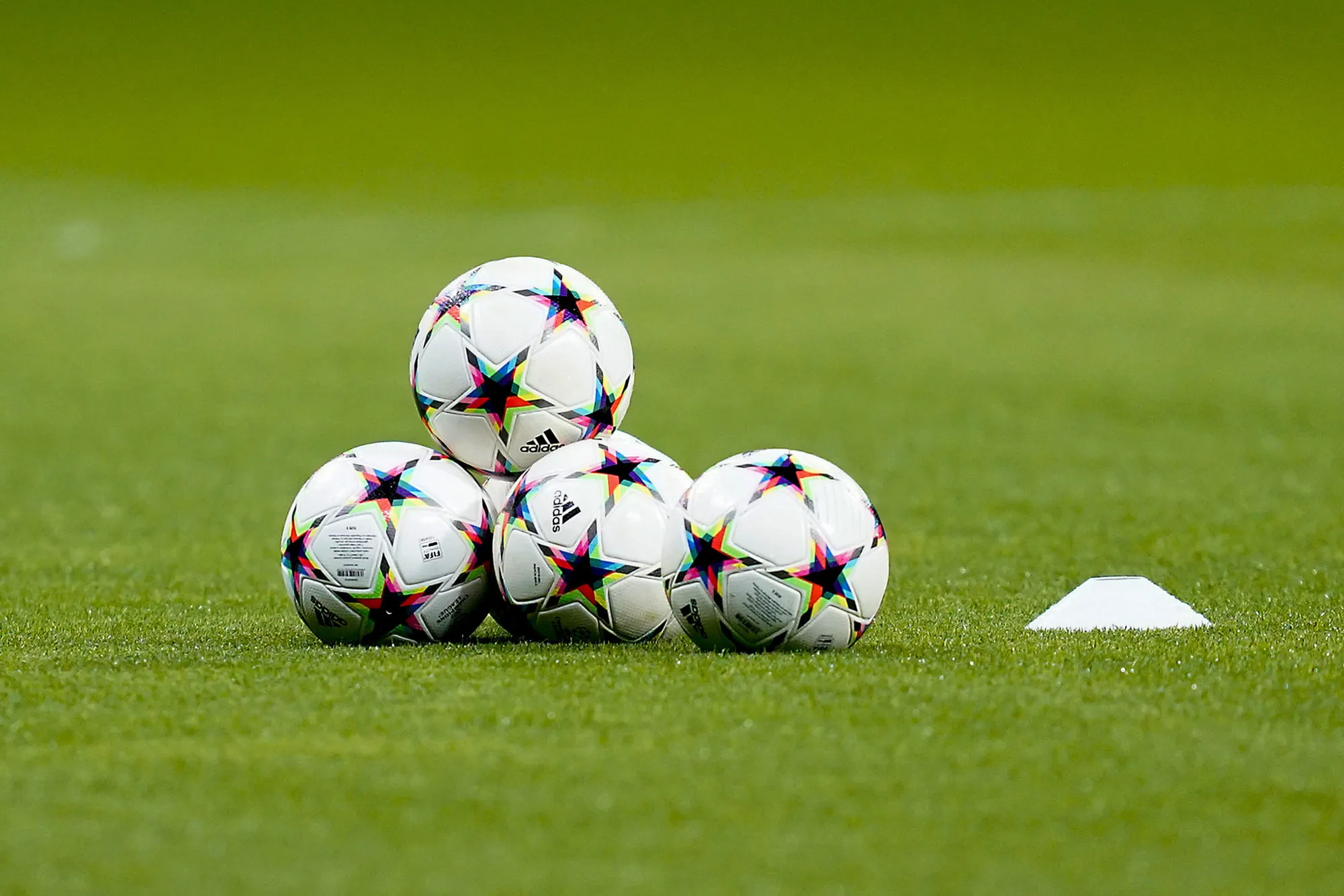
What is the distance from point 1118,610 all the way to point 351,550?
9.89 feet

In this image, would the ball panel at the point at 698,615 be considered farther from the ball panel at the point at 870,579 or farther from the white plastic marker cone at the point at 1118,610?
the white plastic marker cone at the point at 1118,610

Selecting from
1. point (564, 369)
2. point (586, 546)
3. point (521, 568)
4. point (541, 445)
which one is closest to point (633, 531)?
point (586, 546)

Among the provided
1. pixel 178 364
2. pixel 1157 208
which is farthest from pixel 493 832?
pixel 1157 208

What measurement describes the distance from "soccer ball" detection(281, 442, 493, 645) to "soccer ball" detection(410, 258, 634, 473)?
0.74 feet

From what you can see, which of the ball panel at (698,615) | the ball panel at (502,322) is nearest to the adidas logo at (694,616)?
the ball panel at (698,615)

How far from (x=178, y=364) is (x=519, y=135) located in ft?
51.8

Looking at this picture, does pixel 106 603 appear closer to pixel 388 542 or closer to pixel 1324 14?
pixel 388 542

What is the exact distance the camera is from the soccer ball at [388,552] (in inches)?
239

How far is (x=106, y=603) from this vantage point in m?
7.62

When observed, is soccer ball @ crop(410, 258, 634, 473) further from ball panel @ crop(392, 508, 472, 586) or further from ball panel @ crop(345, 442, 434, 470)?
ball panel @ crop(392, 508, 472, 586)

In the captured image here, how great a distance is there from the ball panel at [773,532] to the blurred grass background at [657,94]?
26.3 m

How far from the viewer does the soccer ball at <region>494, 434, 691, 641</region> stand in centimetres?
599

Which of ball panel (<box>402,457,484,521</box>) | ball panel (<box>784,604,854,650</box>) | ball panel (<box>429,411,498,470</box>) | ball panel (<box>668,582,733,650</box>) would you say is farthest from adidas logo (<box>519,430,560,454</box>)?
ball panel (<box>784,604,854,650</box>)

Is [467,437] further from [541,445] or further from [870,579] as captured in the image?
[870,579]
